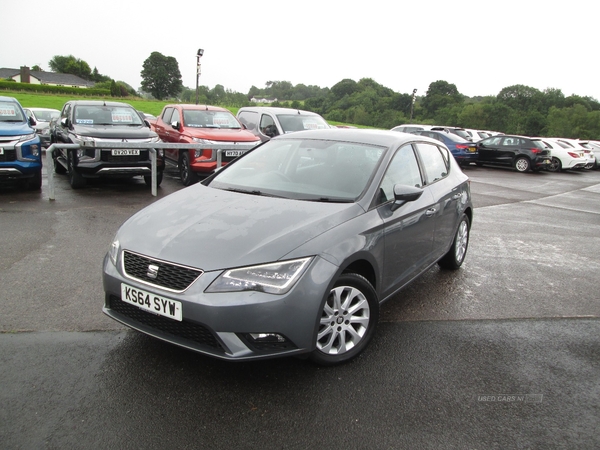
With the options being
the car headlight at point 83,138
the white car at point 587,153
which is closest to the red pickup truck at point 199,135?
the car headlight at point 83,138

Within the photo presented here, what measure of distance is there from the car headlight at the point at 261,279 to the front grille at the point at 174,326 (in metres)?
0.28

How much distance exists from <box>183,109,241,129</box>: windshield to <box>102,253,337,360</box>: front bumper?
9.21 metres

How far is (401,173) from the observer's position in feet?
14.2

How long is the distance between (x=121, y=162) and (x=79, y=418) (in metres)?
7.49

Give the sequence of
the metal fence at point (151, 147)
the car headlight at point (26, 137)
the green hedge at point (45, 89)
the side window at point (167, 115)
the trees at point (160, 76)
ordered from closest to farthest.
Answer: the metal fence at point (151, 147) < the car headlight at point (26, 137) < the side window at point (167, 115) < the green hedge at point (45, 89) < the trees at point (160, 76)

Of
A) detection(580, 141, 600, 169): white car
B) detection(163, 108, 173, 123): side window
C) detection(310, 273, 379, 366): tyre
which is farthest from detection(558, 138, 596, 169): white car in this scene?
detection(310, 273, 379, 366): tyre

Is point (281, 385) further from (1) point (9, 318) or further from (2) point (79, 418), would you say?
(1) point (9, 318)

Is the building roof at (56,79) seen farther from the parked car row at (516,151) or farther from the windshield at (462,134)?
the parked car row at (516,151)

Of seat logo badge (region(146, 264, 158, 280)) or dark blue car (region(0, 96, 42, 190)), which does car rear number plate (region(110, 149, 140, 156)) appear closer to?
dark blue car (region(0, 96, 42, 190))

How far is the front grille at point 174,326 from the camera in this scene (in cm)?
295

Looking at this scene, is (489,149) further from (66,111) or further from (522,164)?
(66,111)

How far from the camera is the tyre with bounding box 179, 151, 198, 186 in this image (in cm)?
1091

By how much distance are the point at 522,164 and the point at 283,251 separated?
21.9 metres

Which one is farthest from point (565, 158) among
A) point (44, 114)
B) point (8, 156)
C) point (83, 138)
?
point (44, 114)
